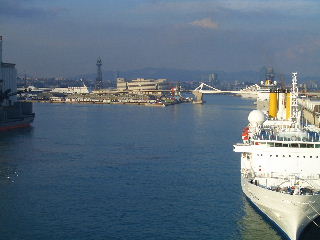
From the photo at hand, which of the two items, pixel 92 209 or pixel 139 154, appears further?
pixel 139 154

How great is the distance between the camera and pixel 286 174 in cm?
1317

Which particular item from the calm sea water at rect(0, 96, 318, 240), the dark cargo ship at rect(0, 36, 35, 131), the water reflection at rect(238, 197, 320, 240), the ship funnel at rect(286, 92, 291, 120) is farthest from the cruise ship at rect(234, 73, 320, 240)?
the dark cargo ship at rect(0, 36, 35, 131)

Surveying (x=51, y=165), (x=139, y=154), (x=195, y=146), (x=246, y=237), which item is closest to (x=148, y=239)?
(x=246, y=237)

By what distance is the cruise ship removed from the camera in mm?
11797

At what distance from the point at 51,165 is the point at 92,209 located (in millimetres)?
6796

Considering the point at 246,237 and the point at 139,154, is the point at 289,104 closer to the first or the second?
the point at 246,237

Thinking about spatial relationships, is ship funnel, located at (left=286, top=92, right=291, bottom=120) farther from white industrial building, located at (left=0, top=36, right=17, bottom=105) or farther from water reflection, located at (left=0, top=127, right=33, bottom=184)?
white industrial building, located at (left=0, top=36, right=17, bottom=105)

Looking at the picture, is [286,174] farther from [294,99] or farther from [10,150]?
[10,150]

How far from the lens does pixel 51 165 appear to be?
67.5 ft

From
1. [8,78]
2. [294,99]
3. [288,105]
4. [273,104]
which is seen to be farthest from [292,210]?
[8,78]

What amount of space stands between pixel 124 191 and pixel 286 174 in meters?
5.13

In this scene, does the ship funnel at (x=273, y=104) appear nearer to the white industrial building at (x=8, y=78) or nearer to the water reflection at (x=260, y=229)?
the water reflection at (x=260, y=229)

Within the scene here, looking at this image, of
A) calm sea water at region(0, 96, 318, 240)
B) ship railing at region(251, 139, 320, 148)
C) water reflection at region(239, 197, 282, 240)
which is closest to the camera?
water reflection at region(239, 197, 282, 240)

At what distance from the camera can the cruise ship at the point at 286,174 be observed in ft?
38.7
